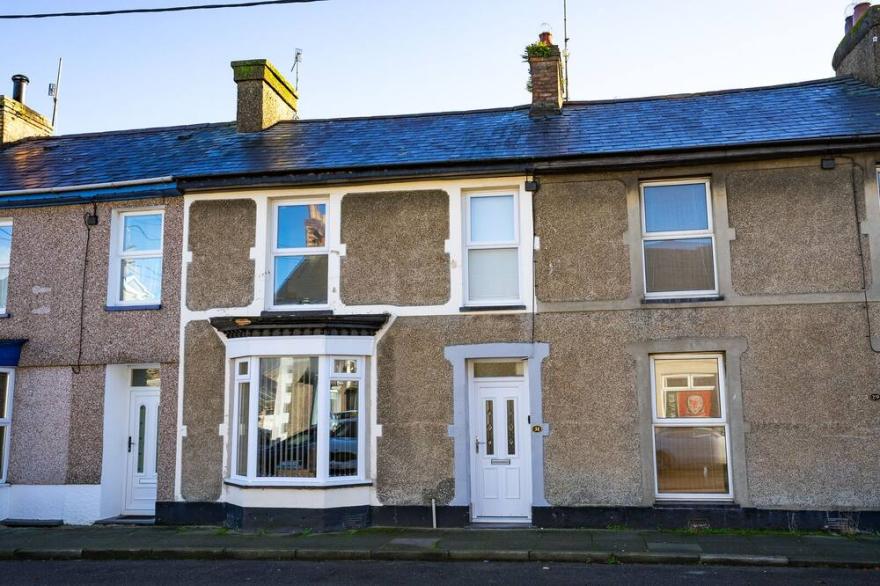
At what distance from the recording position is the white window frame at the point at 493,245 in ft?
35.4

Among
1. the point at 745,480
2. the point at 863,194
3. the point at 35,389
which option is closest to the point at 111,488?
the point at 35,389

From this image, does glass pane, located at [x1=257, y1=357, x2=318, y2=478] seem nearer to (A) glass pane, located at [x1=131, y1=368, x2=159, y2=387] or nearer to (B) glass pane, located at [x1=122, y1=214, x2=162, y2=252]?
(A) glass pane, located at [x1=131, y1=368, x2=159, y2=387]

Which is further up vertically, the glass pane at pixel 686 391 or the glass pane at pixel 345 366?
the glass pane at pixel 345 366

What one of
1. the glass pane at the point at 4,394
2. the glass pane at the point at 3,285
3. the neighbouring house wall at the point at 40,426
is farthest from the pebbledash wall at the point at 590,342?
the glass pane at the point at 3,285

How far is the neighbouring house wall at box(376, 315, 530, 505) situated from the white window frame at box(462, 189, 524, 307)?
28 cm

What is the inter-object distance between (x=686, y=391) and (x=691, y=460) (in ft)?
3.09

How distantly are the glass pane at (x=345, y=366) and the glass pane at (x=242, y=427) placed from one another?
4.37 ft

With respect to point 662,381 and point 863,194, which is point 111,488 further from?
point 863,194

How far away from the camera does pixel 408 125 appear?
13.5 m

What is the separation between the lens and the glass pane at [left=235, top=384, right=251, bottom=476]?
1085 cm

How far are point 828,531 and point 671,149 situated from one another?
17.7 feet

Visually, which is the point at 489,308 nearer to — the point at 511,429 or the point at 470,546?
the point at 511,429

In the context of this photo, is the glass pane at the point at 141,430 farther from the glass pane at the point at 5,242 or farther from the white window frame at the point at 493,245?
the white window frame at the point at 493,245

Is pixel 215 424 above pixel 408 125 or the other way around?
the other way around
